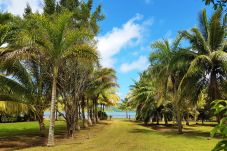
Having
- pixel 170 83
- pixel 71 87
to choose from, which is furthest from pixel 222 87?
pixel 71 87

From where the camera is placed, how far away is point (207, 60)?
82.2 feet

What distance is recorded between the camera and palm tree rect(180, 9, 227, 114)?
25355 millimetres

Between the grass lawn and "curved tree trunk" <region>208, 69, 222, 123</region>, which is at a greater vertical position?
"curved tree trunk" <region>208, 69, 222, 123</region>

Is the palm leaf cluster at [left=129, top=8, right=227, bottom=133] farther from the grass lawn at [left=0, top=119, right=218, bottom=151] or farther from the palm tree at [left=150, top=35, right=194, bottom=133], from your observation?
the grass lawn at [left=0, top=119, right=218, bottom=151]

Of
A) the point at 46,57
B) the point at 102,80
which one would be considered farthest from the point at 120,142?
the point at 102,80

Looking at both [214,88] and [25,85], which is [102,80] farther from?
[25,85]

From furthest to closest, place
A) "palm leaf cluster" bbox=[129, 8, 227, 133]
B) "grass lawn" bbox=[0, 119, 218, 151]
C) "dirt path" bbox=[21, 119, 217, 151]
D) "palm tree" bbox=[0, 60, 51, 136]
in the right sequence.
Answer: "palm leaf cluster" bbox=[129, 8, 227, 133]
"palm tree" bbox=[0, 60, 51, 136]
"grass lawn" bbox=[0, 119, 218, 151]
"dirt path" bbox=[21, 119, 217, 151]

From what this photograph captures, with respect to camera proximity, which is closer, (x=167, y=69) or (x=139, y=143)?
(x=139, y=143)

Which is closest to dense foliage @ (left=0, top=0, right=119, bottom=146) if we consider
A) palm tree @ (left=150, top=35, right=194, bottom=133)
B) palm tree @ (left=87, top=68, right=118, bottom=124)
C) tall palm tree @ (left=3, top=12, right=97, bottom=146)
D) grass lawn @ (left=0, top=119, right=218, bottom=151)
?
tall palm tree @ (left=3, top=12, right=97, bottom=146)

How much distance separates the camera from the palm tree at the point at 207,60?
2535 centimetres

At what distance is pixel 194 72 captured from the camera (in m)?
24.9

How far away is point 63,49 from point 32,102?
6.74 m

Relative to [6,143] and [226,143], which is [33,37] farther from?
[226,143]

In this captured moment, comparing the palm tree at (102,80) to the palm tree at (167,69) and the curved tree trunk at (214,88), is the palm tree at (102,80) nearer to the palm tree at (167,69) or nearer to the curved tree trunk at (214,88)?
the palm tree at (167,69)
